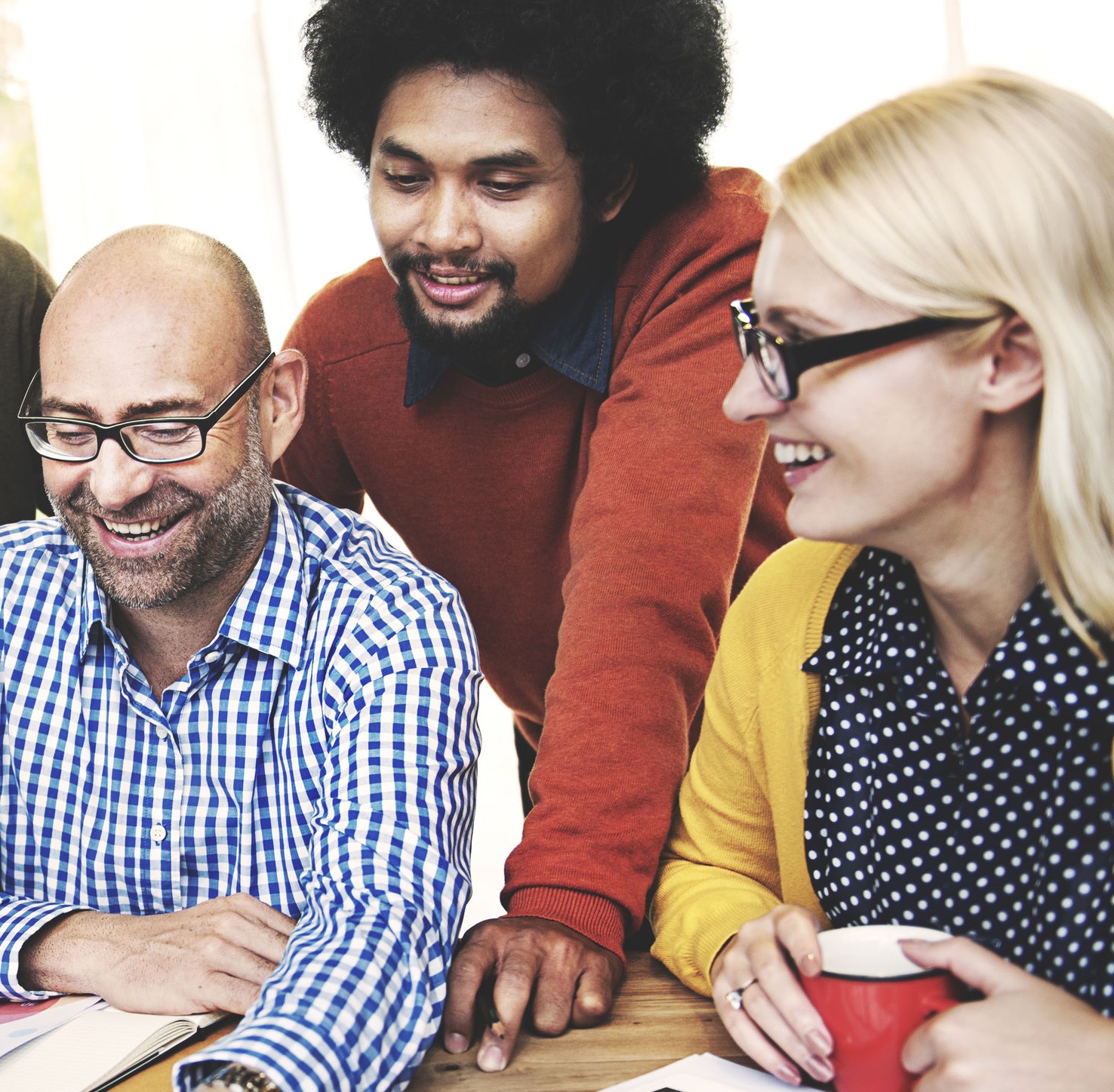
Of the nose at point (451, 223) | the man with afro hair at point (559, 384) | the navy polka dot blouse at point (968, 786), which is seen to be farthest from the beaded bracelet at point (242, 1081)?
the nose at point (451, 223)

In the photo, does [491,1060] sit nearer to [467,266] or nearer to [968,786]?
[968,786]

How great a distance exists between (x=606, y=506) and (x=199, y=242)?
602mm

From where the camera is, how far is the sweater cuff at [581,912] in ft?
4.11

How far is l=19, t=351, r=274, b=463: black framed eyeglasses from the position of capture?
1.41 metres

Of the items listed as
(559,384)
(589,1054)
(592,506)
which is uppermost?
(559,384)

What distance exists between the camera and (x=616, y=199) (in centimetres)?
185

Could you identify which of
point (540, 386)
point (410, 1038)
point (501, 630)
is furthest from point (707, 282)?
point (410, 1038)

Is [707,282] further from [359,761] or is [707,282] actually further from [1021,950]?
[1021,950]

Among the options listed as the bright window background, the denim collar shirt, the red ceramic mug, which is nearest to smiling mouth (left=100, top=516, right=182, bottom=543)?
the denim collar shirt

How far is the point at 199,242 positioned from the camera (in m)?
1.56

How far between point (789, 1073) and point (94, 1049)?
0.62m

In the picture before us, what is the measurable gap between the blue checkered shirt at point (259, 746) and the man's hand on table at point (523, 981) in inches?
1.5

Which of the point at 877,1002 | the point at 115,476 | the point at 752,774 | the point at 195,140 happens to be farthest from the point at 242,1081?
the point at 195,140

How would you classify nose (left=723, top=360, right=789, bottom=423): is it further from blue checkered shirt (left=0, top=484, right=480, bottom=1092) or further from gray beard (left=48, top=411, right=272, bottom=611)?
gray beard (left=48, top=411, right=272, bottom=611)
